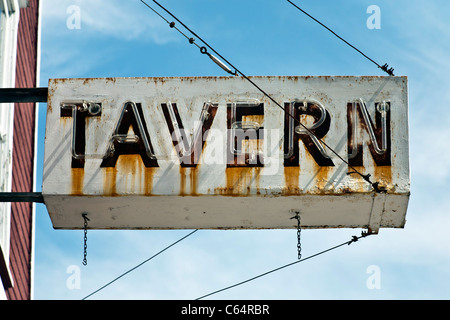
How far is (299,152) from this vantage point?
39.5ft

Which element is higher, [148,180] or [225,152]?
[225,152]

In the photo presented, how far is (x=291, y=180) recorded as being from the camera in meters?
11.9

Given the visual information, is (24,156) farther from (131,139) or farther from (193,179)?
(193,179)

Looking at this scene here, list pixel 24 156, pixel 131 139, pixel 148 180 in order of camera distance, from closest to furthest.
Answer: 1. pixel 148 180
2. pixel 131 139
3. pixel 24 156

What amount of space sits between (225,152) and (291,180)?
0.74 meters

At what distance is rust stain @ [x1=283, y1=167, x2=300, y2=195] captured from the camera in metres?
11.9

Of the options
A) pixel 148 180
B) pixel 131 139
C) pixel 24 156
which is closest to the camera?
pixel 148 180

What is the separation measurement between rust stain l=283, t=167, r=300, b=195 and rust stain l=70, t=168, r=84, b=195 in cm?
208

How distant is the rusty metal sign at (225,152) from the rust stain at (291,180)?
0.5 inches

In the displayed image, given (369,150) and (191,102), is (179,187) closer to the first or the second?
(191,102)

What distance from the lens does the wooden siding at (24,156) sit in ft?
47.9

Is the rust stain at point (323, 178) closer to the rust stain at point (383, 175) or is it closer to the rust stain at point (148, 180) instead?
the rust stain at point (383, 175)

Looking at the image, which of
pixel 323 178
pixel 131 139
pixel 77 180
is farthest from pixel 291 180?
Result: pixel 77 180
